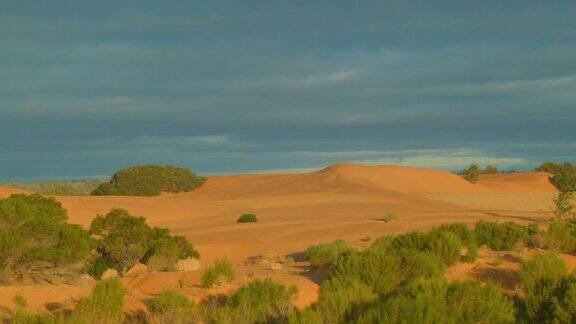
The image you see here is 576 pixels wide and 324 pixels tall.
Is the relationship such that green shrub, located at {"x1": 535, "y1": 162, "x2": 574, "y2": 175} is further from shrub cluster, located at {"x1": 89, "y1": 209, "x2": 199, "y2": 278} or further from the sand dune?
shrub cluster, located at {"x1": 89, "y1": 209, "x2": 199, "y2": 278}

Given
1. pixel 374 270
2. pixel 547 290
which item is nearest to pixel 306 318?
pixel 374 270

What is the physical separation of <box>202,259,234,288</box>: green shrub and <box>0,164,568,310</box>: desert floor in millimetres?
195

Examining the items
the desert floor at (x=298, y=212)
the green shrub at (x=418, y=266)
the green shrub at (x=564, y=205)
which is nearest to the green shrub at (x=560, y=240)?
the desert floor at (x=298, y=212)

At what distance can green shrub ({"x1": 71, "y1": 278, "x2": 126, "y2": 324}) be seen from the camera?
10.6 m

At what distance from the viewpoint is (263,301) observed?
1168 cm

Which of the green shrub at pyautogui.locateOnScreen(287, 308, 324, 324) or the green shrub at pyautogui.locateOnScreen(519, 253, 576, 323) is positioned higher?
the green shrub at pyautogui.locateOnScreen(287, 308, 324, 324)

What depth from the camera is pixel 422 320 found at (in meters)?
8.82

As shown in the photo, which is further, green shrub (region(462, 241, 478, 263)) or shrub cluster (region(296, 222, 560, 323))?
green shrub (region(462, 241, 478, 263))

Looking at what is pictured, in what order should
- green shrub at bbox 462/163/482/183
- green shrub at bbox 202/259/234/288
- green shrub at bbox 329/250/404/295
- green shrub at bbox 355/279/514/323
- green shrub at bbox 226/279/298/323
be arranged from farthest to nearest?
green shrub at bbox 462/163/482/183 → green shrub at bbox 202/259/234/288 → green shrub at bbox 329/250/404/295 → green shrub at bbox 226/279/298/323 → green shrub at bbox 355/279/514/323

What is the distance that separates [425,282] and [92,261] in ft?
45.2

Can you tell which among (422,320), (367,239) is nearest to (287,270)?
(422,320)

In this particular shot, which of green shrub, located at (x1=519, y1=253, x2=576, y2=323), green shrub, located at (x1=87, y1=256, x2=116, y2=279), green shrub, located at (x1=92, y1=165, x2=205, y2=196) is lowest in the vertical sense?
green shrub, located at (x1=87, y1=256, x2=116, y2=279)

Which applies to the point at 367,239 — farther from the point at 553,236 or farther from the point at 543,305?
the point at 543,305

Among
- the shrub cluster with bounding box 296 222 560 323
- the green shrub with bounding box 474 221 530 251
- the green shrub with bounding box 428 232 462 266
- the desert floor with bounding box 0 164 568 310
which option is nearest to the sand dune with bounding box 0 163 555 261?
the desert floor with bounding box 0 164 568 310
